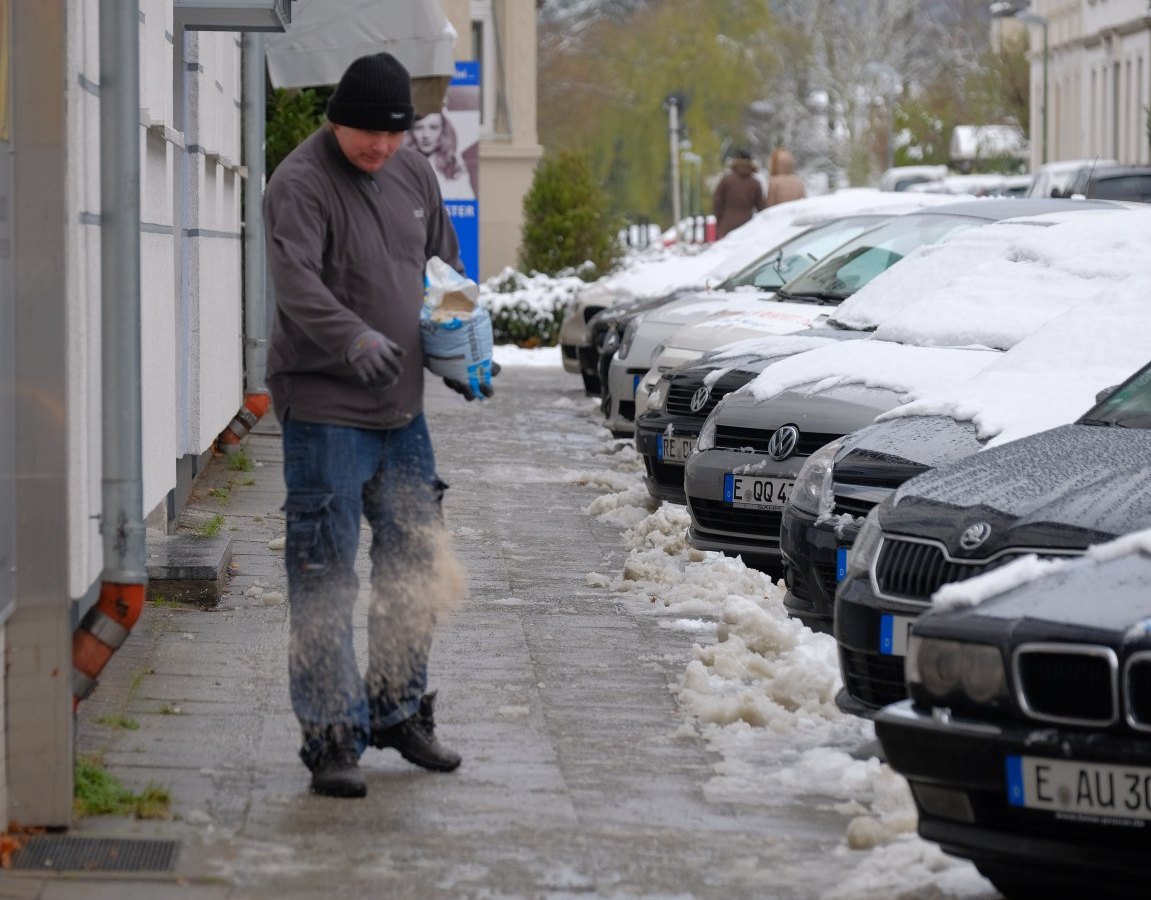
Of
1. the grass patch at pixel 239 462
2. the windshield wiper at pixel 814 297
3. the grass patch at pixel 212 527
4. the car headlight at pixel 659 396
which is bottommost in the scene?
the grass patch at pixel 212 527

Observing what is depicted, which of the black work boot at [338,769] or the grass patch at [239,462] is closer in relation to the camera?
the black work boot at [338,769]

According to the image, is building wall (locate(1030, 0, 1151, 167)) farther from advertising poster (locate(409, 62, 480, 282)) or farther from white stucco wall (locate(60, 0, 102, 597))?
white stucco wall (locate(60, 0, 102, 597))

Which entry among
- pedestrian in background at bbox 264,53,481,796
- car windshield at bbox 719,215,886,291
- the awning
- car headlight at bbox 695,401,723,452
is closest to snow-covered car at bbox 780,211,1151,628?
car headlight at bbox 695,401,723,452

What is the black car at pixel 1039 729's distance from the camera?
14.4 feet

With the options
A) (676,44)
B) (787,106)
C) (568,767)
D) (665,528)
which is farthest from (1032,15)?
(568,767)

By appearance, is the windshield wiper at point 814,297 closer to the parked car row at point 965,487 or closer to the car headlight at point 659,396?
the parked car row at point 965,487

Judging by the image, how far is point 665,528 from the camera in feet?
Result: 34.6

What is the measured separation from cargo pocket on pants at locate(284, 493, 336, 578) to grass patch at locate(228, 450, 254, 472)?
7.38m

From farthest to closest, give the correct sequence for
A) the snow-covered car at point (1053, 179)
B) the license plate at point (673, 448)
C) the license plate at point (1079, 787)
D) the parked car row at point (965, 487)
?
the snow-covered car at point (1053, 179), the license plate at point (673, 448), the parked car row at point (965, 487), the license plate at point (1079, 787)

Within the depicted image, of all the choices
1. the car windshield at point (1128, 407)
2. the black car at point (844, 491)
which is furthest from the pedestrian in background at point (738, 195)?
the car windshield at point (1128, 407)

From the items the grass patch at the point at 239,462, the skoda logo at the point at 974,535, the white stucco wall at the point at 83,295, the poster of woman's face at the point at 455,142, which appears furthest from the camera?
the poster of woman's face at the point at 455,142

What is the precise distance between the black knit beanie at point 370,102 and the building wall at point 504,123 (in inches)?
971

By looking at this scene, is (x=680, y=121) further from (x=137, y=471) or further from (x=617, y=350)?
(x=137, y=471)

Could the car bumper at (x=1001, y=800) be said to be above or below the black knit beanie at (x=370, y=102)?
below
